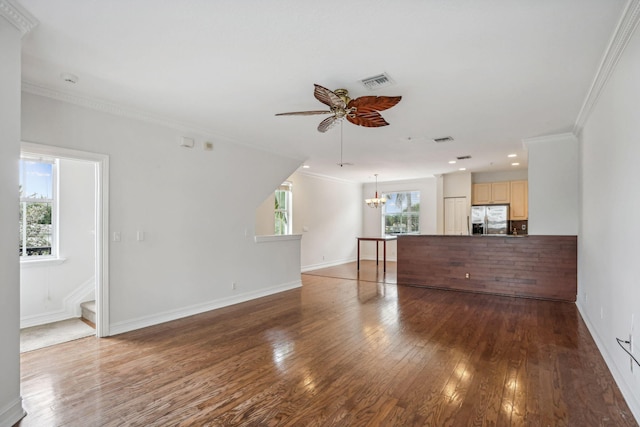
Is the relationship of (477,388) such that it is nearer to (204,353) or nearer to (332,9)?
(204,353)

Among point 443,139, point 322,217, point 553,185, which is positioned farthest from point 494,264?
point 322,217

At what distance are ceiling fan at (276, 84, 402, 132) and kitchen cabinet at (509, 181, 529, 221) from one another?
6181 millimetres

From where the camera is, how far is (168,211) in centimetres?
424

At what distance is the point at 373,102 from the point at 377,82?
0.76ft

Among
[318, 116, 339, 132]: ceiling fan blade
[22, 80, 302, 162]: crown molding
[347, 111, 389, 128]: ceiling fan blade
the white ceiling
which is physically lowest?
[318, 116, 339, 132]: ceiling fan blade

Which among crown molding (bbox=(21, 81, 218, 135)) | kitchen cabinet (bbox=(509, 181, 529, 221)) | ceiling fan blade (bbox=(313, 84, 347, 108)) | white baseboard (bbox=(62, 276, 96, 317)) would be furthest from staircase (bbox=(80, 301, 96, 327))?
kitchen cabinet (bbox=(509, 181, 529, 221))

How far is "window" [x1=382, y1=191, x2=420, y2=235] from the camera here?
32.9 ft

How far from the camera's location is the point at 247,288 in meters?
5.33

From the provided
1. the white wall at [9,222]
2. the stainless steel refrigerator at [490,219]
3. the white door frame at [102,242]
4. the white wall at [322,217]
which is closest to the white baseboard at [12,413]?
the white wall at [9,222]

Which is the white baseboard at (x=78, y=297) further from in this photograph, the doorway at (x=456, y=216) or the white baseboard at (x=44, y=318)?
the doorway at (x=456, y=216)

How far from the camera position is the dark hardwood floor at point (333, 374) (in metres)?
2.12

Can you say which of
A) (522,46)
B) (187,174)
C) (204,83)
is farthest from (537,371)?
(187,174)

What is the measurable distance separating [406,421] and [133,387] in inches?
80.4

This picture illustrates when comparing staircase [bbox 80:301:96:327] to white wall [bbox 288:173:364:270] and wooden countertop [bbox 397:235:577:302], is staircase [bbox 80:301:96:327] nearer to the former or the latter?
white wall [bbox 288:173:364:270]
